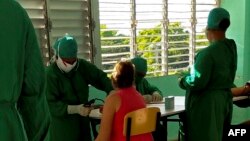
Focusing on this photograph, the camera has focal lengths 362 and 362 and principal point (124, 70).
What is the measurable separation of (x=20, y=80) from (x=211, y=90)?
6.76ft

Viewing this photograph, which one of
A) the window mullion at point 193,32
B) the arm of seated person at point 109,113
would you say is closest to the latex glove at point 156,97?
the arm of seated person at point 109,113

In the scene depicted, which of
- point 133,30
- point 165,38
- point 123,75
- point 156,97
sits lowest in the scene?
point 156,97

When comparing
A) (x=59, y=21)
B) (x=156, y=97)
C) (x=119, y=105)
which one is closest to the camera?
(x=119, y=105)

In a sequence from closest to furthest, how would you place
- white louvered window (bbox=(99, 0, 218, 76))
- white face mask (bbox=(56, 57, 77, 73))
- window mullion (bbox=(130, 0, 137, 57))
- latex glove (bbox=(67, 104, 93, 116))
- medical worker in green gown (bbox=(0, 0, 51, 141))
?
medical worker in green gown (bbox=(0, 0, 51, 141)), latex glove (bbox=(67, 104, 93, 116)), white face mask (bbox=(56, 57, 77, 73)), white louvered window (bbox=(99, 0, 218, 76)), window mullion (bbox=(130, 0, 137, 57))

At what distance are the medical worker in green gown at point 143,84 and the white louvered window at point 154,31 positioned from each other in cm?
68

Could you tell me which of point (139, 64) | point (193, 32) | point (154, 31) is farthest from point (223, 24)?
point (193, 32)

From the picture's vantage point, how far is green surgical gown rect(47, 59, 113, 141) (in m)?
2.79

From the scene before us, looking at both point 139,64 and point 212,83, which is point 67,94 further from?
point 212,83

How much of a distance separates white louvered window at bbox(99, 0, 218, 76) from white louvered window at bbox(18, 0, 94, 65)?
21 cm

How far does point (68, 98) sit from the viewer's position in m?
2.86

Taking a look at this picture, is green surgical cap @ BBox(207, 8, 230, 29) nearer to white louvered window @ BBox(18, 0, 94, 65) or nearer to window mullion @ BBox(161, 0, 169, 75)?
white louvered window @ BBox(18, 0, 94, 65)

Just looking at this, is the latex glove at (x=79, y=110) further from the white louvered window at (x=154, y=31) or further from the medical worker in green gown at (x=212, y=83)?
the white louvered window at (x=154, y=31)

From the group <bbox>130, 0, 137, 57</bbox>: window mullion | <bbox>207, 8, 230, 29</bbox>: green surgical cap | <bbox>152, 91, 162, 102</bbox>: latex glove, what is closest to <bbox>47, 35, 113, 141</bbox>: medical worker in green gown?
<bbox>152, 91, 162, 102</bbox>: latex glove

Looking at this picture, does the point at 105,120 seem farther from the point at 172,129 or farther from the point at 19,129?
the point at 172,129
